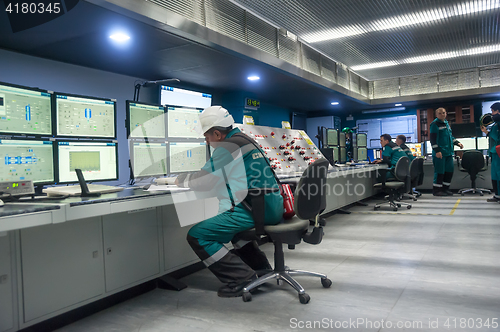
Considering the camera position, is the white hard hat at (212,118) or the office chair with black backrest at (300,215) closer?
the office chair with black backrest at (300,215)

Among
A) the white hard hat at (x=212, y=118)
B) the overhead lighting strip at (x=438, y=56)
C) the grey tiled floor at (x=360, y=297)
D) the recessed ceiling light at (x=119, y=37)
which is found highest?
the overhead lighting strip at (x=438, y=56)

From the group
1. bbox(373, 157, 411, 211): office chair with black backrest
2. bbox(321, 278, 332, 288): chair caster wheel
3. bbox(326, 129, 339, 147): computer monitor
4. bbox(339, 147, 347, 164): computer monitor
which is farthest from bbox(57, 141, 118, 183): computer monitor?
bbox(373, 157, 411, 211): office chair with black backrest

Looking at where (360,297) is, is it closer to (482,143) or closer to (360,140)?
(360,140)

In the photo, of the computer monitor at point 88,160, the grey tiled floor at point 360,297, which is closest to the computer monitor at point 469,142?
the grey tiled floor at point 360,297

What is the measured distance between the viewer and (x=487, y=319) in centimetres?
172

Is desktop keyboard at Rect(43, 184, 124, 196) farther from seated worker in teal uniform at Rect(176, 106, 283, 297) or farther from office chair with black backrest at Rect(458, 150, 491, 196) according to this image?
office chair with black backrest at Rect(458, 150, 491, 196)

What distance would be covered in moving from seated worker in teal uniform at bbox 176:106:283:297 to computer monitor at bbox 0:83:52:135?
830mm

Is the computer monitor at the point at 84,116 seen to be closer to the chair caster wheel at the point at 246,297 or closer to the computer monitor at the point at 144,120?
the computer monitor at the point at 144,120

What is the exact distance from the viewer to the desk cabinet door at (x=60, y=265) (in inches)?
65.2

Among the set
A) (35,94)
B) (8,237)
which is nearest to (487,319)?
(8,237)

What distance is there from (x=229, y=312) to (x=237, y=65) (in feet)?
11.2

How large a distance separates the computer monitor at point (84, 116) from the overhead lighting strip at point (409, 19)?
3873 mm

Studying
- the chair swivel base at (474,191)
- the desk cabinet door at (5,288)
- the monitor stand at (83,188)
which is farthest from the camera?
the chair swivel base at (474,191)

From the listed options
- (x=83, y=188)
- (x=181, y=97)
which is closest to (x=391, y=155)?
(x=181, y=97)
